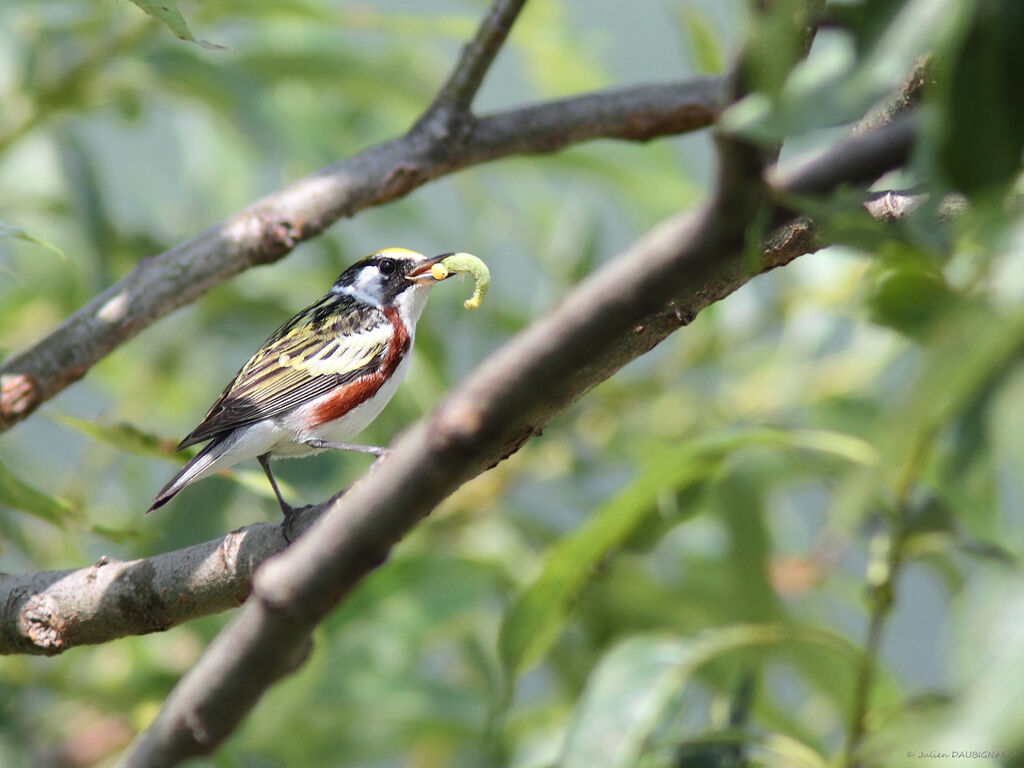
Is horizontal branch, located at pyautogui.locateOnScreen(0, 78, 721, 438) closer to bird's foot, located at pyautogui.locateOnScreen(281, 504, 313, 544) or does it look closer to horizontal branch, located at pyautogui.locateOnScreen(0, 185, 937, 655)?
horizontal branch, located at pyautogui.locateOnScreen(0, 185, 937, 655)

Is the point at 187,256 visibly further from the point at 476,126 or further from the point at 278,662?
the point at 278,662

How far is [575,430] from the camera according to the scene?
153 inches

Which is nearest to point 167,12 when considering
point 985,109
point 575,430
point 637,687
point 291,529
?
point 291,529

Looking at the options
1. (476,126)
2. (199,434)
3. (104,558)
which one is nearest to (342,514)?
(104,558)

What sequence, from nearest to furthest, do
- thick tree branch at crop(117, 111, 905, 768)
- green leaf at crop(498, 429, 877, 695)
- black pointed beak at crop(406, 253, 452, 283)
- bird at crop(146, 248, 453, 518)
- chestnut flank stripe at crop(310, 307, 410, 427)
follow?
1. thick tree branch at crop(117, 111, 905, 768)
2. green leaf at crop(498, 429, 877, 695)
3. bird at crop(146, 248, 453, 518)
4. chestnut flank stripe at crop(310, 307, 410, 427)
5. black pointed beak at crop(406, 253, 452, 283)

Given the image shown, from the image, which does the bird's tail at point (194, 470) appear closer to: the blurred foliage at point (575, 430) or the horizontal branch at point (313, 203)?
the blurred foliage at point (575, 430)

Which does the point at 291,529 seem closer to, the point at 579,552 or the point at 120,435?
the point at 120,435

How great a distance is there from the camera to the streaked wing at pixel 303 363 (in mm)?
2625

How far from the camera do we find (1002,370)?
0.79 m

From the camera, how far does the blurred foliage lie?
732 millimetres

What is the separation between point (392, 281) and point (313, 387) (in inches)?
23.0

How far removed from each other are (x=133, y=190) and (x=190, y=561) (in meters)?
3.49

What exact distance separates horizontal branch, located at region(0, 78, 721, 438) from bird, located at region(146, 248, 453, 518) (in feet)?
Answer: 1.71

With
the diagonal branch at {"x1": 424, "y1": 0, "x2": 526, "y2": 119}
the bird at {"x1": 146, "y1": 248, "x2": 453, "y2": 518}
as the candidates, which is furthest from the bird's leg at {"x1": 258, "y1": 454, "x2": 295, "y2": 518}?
the diagonal branch at {"x1": 424, "y1": 0, "x2": 526, "y2": 119}
